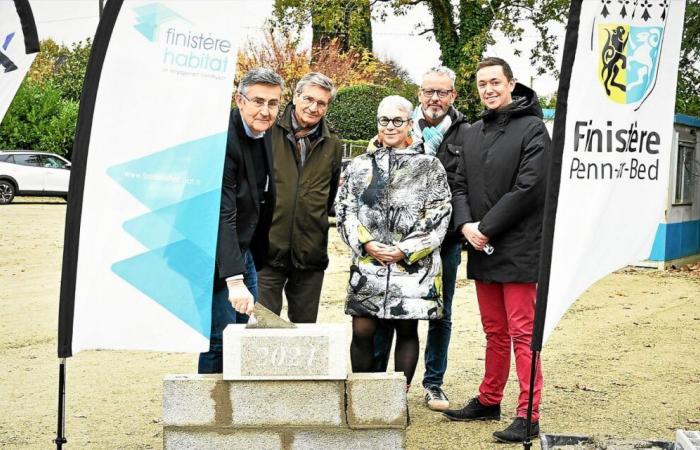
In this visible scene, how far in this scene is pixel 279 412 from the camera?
4.34m

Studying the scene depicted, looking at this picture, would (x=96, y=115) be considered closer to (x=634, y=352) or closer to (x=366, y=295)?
(x=366, y=295)

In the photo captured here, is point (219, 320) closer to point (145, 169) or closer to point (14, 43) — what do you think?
point (145, 169)

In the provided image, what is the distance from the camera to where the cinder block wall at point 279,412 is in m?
4.33

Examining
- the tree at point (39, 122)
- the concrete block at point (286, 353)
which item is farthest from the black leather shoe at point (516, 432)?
the tree at point (39, 122)

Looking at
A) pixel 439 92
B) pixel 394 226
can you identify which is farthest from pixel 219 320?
pixel 439 92

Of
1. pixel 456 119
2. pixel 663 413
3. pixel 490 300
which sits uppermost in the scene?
pixel 456 119

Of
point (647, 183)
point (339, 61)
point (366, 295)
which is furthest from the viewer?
point (339, 61)

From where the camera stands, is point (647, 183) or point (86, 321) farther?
point (647, 183)

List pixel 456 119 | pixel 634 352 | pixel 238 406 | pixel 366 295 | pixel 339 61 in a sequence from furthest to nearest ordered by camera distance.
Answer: pixel 339 61 < pixel 634 352 < pixel 456 119 < pixel 366 295 < pixel 238 406

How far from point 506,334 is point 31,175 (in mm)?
21584

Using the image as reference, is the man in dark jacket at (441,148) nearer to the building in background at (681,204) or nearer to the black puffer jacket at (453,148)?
the black puffer jacket at (453,148)

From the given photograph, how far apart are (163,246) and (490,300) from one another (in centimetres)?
221

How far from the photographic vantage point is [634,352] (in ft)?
25.6

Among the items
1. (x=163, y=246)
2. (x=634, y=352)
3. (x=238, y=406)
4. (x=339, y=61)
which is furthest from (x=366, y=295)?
(x=339, y=61)
